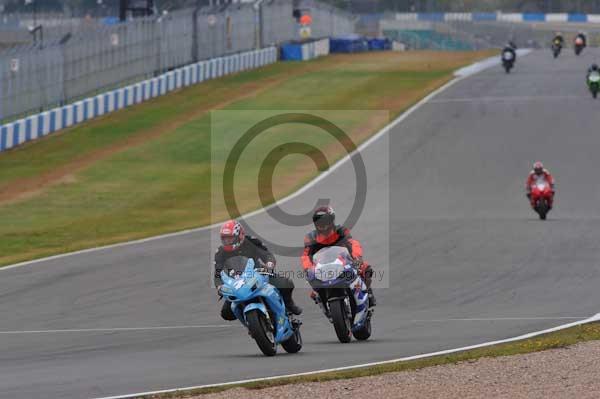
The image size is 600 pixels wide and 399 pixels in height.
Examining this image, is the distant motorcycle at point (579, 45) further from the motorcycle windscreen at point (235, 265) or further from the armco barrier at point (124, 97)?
the motorcycle windscreen at point (235, 265)

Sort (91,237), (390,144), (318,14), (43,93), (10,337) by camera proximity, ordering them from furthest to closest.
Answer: (318,14), (43,93), (390,144), (91,237), (10,337)

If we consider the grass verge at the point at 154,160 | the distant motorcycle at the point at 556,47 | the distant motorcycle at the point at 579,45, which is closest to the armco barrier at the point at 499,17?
the distant motorcycle at the point at 579,45

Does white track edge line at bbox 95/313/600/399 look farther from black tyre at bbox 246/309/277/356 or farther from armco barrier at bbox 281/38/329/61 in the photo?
armco barrier at bbox 281/38/329/61

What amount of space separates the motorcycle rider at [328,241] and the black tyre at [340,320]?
0.40m

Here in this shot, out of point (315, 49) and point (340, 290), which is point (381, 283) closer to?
point (340, 290)

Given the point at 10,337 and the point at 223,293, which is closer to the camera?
the point at 223,293

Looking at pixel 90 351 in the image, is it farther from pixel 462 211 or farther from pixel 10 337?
pixel 462 211

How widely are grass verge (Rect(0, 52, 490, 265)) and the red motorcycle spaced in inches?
265

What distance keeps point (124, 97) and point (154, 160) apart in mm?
12160

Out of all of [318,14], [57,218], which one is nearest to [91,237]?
[57,218]

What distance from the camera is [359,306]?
1443 cm

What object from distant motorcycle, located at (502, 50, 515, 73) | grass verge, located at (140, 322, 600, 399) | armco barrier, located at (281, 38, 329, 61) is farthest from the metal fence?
grass verge, located at (140, 322, 600, 399)

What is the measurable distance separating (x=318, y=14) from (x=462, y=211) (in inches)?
2479

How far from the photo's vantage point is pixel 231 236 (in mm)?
13531
